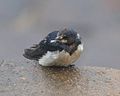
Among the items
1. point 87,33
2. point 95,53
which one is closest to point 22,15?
point 87,33

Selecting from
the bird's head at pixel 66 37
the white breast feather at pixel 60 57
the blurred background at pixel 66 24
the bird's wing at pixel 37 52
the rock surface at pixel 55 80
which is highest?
the blurred background at pixel 66 24

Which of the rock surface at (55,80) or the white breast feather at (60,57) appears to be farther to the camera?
the white breast feather at (60,57)

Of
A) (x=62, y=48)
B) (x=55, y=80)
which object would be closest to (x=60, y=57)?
(x=62, y=48)

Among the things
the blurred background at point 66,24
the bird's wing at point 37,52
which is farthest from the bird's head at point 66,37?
the blurred background at point 66,24

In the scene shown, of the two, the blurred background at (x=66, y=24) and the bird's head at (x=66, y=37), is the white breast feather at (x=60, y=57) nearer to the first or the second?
the bird's head at (x=66, y=37)

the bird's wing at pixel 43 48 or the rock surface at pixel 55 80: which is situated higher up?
the bird's wing at pixel 43 48

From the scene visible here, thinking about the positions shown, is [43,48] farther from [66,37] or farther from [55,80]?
[55,80]

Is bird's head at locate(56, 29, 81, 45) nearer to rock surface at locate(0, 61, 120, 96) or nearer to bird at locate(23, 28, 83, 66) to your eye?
bird at locate(23, 28, 83, 66)
